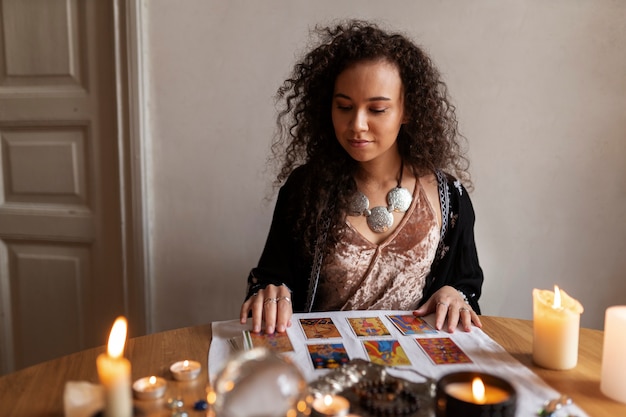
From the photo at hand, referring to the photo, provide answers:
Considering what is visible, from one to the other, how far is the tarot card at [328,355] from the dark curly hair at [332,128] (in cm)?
45

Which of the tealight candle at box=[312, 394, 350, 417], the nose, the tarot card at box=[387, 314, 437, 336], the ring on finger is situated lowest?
the tarot card at box=[387, 314, 437, 336]

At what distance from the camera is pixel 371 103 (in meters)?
1.28

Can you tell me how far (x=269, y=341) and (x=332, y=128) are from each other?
2.40 ft

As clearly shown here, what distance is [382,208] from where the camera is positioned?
1.38 m

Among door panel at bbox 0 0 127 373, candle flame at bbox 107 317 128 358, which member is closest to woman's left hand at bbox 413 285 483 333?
candle flame at bbox 107 317 128 358

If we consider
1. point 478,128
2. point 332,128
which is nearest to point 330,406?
point 332,128

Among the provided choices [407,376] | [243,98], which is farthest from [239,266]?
[407,376]

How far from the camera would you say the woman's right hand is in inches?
40.9

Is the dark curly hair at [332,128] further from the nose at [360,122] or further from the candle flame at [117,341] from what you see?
the candle flame at [117,341]

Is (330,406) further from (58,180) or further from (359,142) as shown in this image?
(58,180)

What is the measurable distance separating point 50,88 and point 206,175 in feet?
2.36

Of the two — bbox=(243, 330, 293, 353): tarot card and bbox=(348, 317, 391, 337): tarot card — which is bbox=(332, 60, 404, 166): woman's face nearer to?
bbox=(348, 317, 391, 337): tarot card

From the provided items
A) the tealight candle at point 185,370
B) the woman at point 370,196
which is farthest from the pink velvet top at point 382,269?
the tealight candle at point 185,370

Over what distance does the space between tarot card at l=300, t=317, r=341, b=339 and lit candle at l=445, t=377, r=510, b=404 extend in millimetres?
361
